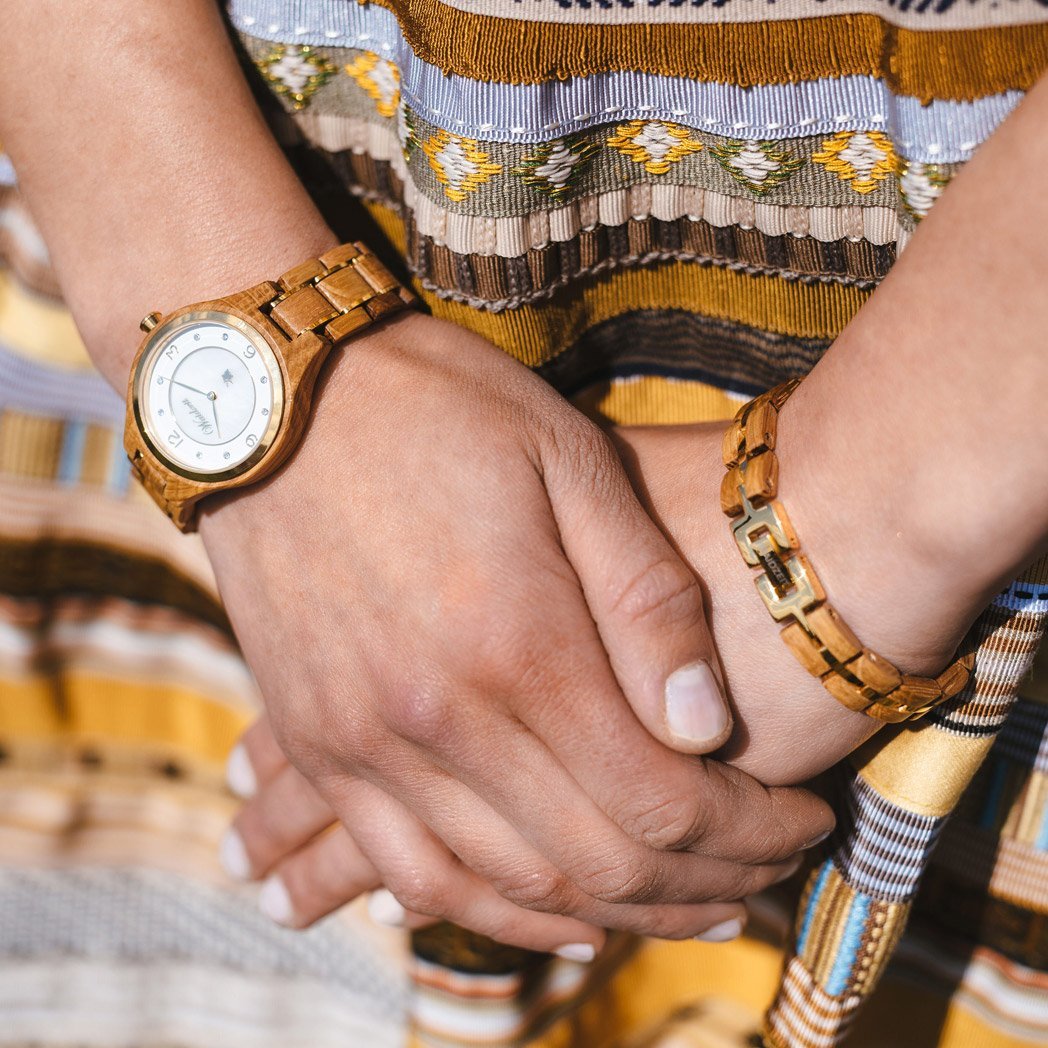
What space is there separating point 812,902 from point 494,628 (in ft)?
1.28

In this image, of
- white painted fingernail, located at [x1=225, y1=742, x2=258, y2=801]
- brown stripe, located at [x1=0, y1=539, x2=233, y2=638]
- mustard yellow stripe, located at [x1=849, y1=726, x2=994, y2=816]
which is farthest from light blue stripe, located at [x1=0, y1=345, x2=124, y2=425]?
mustard yellow stripe, located at [x1=849, y1=726, x2=994, y2=816]

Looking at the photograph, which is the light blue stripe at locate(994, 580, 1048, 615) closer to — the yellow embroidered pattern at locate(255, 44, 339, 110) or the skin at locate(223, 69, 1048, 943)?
the skin at locate(223, 69, 1048, 943)

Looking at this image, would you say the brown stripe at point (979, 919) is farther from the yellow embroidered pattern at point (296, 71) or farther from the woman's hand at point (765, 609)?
the yellow embroidered pattern at point (296, 71)

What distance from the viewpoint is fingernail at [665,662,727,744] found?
0.63m

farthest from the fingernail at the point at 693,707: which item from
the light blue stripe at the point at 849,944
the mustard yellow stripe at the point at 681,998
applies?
the mustard yellow stripe at the point at 681,998

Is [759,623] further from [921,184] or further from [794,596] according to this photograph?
[921,184]

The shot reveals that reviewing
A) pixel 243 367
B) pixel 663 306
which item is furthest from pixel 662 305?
pixel 243 367

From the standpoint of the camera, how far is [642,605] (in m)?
0.64

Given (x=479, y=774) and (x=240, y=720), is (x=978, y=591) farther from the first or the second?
(x=240, y=720)

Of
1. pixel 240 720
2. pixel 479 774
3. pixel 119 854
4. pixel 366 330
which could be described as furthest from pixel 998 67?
pixel 119 854

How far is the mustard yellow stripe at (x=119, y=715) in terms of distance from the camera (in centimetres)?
109

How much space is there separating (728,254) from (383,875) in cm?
52

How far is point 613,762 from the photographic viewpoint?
650 mm

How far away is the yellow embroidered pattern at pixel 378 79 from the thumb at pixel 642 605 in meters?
0.28
